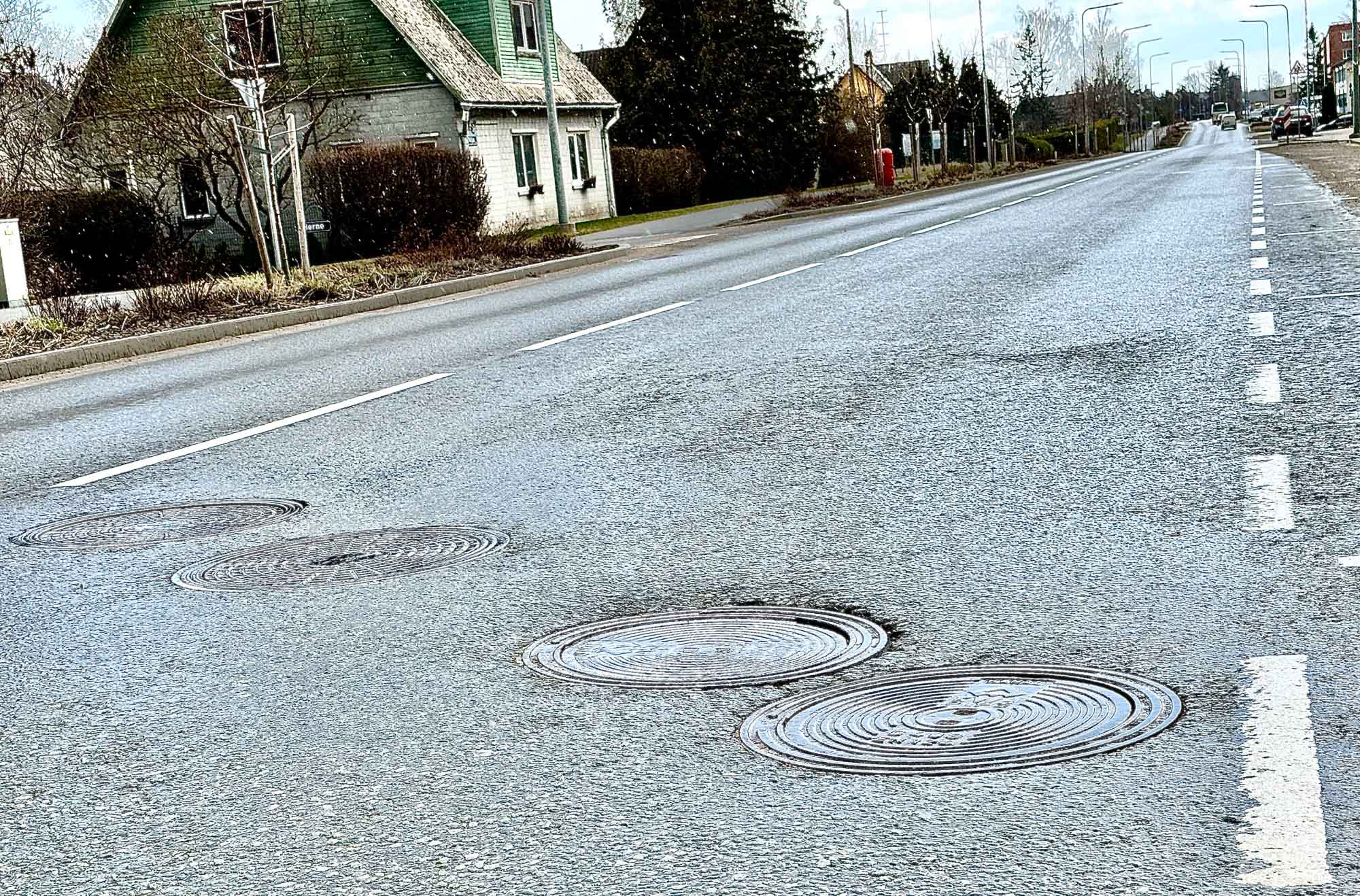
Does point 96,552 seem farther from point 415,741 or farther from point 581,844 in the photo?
point 581,844

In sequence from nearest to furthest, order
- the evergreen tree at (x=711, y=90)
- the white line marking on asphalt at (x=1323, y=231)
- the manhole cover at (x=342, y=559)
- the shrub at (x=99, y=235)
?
the manhole cover at (x=342, y=559) → the white line marking on asphalt at (x=1323, y=231) → the shrub at (x=99, y=235) → the evergreen tree at (x=711, y=90)

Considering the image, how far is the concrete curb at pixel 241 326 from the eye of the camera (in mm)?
14844

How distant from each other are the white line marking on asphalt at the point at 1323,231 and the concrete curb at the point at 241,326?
988cm

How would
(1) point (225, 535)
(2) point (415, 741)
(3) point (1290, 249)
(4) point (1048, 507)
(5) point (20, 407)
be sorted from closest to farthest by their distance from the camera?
(2) point (415, 741)
(4) point (1048, 507)
(1) point (225, 535)
(5) point (20, 407)
(3) point (1290, 249)

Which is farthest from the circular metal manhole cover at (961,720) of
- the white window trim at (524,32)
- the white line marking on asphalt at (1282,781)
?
the white window trim at (524,32)

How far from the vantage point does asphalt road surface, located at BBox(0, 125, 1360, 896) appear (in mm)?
3150

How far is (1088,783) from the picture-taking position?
3340 mm

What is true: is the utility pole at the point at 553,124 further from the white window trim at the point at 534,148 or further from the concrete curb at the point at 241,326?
the concrete curb at the point at 241,326

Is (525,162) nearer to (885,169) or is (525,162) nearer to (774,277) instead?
(885,169)

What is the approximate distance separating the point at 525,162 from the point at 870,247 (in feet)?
70.9

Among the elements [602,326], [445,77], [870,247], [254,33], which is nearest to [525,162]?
[445,77]

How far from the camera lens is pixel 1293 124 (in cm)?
9488

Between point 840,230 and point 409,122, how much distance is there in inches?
547

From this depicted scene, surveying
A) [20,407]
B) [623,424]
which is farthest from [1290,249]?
[20,407]
